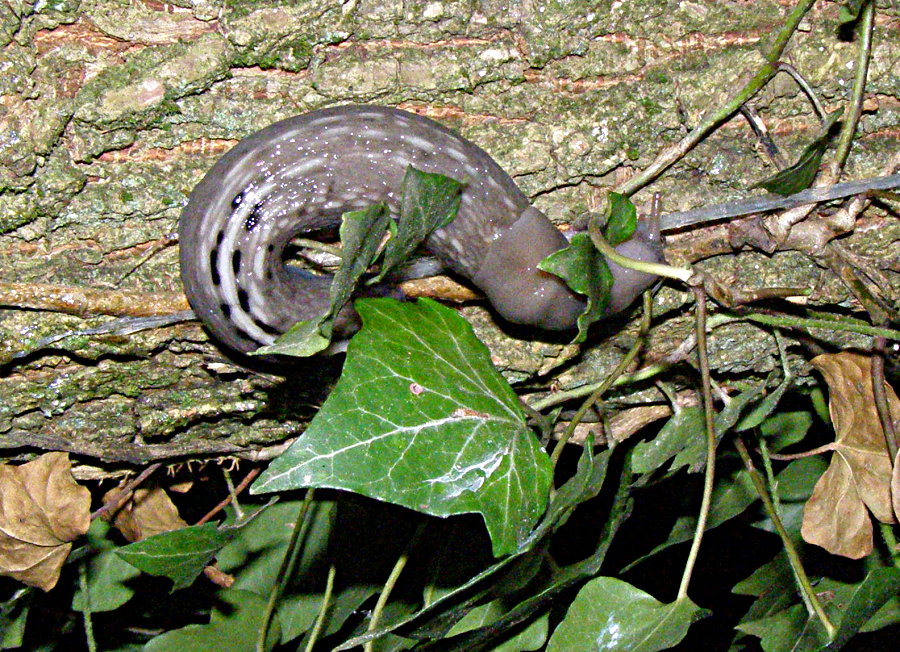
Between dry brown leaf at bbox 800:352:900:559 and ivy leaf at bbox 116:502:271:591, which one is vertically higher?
ivy leaf at bbox 116:502:271:591

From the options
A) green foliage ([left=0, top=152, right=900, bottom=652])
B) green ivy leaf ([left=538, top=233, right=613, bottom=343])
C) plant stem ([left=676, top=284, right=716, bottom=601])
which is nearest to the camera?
green foliage ([left=0, top=152, right=900, bottom=652])

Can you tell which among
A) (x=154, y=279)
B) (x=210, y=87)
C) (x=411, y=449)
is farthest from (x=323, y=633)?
(x=210, y=87)

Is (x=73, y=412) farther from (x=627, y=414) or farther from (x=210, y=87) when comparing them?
(x=627, y=414)

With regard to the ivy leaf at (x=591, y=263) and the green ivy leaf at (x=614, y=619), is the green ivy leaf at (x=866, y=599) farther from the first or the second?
the ivy leaf at (x=591, y=263)

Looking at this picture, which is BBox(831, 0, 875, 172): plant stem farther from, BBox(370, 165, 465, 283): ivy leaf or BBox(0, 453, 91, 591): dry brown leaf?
BBox(0, 453, 91, 591): dry brown leaf

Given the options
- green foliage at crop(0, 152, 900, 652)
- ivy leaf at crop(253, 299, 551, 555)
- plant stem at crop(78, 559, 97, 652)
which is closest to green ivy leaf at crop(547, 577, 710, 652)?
green foliage at crop(0, 152, 900, 652)
